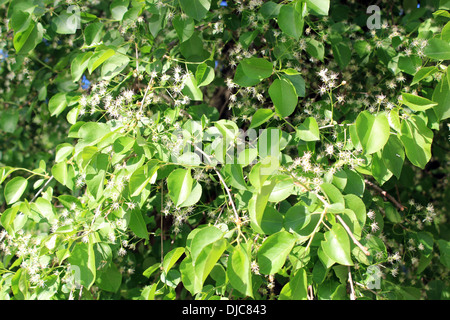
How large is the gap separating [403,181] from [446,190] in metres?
0.56

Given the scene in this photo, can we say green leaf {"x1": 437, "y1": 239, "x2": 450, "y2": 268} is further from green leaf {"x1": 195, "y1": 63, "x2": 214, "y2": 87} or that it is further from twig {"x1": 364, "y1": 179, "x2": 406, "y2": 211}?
green leaf {"x1": 195, "y1": 63, "x2": 214, "y2": 87}

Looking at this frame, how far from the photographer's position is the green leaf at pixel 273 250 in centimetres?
75

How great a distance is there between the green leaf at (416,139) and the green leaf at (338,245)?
270 millimetres

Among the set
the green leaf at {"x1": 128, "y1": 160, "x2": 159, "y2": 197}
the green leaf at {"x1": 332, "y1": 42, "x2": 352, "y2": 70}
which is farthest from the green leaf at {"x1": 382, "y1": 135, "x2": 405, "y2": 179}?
the green leaf at {"x1": 128, "y1": 160, "x2": 159, "y2": 197}

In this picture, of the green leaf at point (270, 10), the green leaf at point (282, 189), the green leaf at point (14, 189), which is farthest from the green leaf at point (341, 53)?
the green leaf at point (14, 189)

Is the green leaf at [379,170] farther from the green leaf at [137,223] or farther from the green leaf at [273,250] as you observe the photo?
the green leaf at [137,223]

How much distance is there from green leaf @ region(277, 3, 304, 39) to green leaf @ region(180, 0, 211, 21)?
7.0 inches

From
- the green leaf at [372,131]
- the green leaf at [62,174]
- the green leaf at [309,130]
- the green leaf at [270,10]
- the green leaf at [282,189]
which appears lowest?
the green leaf at [62,174]

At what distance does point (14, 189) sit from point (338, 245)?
860 mm

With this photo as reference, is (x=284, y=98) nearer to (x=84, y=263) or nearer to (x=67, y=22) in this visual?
(x=84, y=263)

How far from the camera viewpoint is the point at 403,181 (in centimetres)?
131

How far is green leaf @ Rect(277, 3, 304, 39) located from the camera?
878 mm

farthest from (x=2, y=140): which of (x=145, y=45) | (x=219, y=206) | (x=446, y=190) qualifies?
(x=446, y=190)
